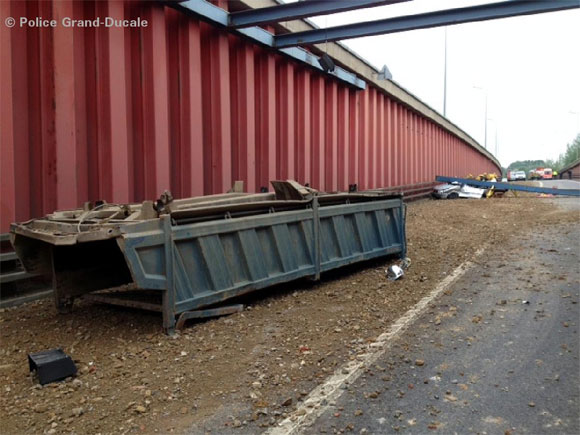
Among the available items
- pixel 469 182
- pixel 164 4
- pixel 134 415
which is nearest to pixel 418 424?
pixel 134 415

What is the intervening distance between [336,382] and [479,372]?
1115mm

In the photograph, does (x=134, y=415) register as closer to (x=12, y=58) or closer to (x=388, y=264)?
(x=12, y=58)

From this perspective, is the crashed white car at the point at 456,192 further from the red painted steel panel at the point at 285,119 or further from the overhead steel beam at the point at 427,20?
the overhead steel beam at the point at 427,20

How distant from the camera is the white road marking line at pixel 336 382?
10.5 feet

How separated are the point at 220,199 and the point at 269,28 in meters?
5.67

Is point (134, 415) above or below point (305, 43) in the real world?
below

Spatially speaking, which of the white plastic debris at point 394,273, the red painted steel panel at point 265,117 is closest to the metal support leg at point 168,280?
the white plastic debris at point 394,273

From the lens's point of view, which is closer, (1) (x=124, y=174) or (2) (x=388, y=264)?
(1) (x=124, y=174)

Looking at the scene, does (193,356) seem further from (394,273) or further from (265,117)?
(265,117)

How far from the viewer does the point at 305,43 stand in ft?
34.4

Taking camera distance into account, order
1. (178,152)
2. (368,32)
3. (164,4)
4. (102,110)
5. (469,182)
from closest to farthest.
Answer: (102,110) < (164,4) < (178,152) < (368,32) < (469,182)

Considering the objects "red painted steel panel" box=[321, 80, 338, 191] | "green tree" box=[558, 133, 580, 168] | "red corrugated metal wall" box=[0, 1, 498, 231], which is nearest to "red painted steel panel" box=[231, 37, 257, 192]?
"red corrugated metal wall" box=[0, 1, 498, 231]

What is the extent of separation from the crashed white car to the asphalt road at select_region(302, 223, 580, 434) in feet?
58.8

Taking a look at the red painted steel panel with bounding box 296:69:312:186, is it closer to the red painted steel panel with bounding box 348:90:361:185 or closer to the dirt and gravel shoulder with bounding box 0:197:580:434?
the red painted steel panel with bounding box 348:90:361:185
